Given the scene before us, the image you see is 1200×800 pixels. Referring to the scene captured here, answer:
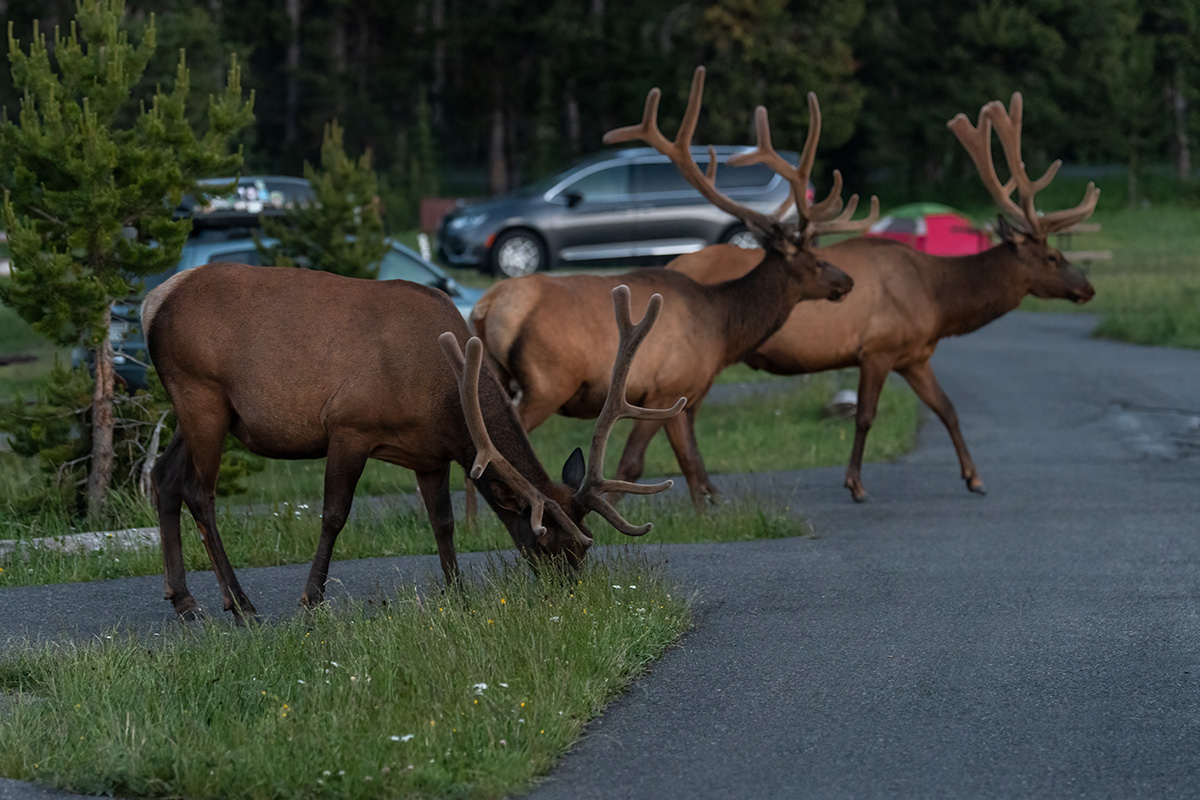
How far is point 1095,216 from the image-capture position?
145 feet

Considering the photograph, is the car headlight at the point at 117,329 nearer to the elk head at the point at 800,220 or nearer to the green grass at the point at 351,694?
the elk head at the point at 800,220

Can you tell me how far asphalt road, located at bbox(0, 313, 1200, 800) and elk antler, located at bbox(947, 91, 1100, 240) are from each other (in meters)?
1.97

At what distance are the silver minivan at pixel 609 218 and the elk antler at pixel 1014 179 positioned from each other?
37.4ft

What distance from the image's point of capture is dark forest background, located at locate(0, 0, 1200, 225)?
44.8 meters

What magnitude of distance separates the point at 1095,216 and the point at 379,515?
38438mm

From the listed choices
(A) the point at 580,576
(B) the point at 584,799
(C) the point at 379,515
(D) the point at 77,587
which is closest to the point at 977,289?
(C) the point at 379,515

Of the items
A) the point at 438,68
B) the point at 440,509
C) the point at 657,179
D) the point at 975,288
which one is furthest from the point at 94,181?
the point at 438,68

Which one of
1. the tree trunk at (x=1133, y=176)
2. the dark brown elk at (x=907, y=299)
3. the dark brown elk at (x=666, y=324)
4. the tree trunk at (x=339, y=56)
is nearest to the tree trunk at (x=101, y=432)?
the dark brown elk at (x=666, y=324)

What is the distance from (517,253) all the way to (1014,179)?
43.3ft

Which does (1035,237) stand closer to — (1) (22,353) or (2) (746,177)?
(2) (746,177)

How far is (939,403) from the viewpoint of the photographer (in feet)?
38.7

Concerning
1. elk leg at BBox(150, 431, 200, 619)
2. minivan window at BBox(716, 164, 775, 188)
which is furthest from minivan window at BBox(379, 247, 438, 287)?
minivan window at BBox(716, 164, 775, 188)

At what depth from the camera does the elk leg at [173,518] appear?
711 centimetres

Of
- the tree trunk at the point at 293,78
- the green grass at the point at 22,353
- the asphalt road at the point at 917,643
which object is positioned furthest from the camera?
the tree trunk at the point at 293,78
